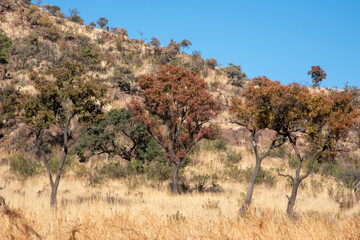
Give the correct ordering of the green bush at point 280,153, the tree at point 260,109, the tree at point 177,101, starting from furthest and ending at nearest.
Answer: the green bush at point 280,153 < the tree at point 177,101 < the tree at point 260,109

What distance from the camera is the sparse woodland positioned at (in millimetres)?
6535

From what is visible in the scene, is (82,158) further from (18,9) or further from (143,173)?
(18,9)

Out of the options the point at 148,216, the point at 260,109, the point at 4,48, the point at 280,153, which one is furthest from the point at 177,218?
the point at 4,48

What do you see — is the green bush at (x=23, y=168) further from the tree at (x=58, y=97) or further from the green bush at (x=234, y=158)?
the green bush at (x=234, y=158)

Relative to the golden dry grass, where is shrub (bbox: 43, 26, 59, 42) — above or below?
above

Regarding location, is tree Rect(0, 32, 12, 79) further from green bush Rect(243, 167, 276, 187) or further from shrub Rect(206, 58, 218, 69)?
shrub Rect(206, 58, 218, 69)

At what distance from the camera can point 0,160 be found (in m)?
21.5

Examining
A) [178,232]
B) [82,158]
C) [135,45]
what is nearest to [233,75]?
[135,45]

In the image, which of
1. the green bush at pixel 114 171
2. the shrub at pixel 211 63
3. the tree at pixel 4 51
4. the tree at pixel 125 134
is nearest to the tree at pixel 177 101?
the tree at pixel 125 134

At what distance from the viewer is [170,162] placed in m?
20.6

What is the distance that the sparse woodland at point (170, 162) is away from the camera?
6535 millimetres

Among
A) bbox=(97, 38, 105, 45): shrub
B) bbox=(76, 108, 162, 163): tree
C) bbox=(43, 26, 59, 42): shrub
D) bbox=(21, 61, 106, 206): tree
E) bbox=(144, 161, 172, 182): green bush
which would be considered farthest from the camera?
bbox=(97, 38, 105, 45): shrub

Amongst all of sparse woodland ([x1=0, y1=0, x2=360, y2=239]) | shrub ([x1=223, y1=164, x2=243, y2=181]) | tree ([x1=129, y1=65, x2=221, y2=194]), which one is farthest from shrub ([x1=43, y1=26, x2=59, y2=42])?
tree ([x1=129, y1=65, x2=221, y2=194])

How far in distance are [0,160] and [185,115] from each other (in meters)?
13.9
